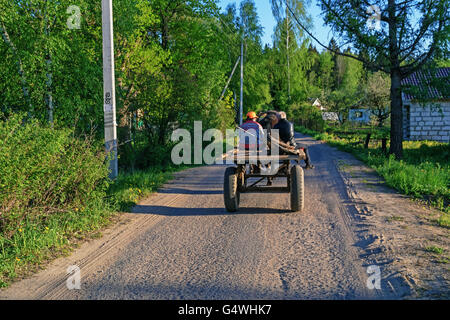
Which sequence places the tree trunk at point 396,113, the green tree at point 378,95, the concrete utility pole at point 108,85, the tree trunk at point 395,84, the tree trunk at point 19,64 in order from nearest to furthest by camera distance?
the concrete utility pole at point 108,85
the tree trunk at point 19,64
the tree trunk at point 395,84
the tree trunk at point 396,113
the green tree at point 378,95

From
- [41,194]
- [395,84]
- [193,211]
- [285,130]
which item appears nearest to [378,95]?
[395,84]

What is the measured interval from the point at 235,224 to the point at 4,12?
6.91 metres

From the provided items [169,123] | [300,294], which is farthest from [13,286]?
[169,123]

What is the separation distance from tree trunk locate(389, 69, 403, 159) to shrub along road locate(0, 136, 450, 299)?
28.0 feet

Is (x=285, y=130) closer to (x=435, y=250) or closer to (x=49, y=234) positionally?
(x=435, y=250)

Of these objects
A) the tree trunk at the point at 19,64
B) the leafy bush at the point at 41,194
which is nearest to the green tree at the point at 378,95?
the tree trunk at the point at 19,64

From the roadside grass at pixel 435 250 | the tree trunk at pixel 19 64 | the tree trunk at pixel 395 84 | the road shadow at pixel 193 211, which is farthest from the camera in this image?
the tree trunk at pixel 395 84

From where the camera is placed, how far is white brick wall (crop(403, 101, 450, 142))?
87.9ft

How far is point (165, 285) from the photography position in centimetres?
425

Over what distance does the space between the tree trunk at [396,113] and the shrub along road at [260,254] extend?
853 centimetres

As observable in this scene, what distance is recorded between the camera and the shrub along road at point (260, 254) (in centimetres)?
409

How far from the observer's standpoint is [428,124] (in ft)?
88.2

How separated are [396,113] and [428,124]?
12.5 metres

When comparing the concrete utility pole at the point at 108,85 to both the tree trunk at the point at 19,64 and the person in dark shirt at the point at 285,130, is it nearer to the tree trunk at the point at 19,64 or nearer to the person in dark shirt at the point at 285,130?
the tree trunk at the point at 19,64
